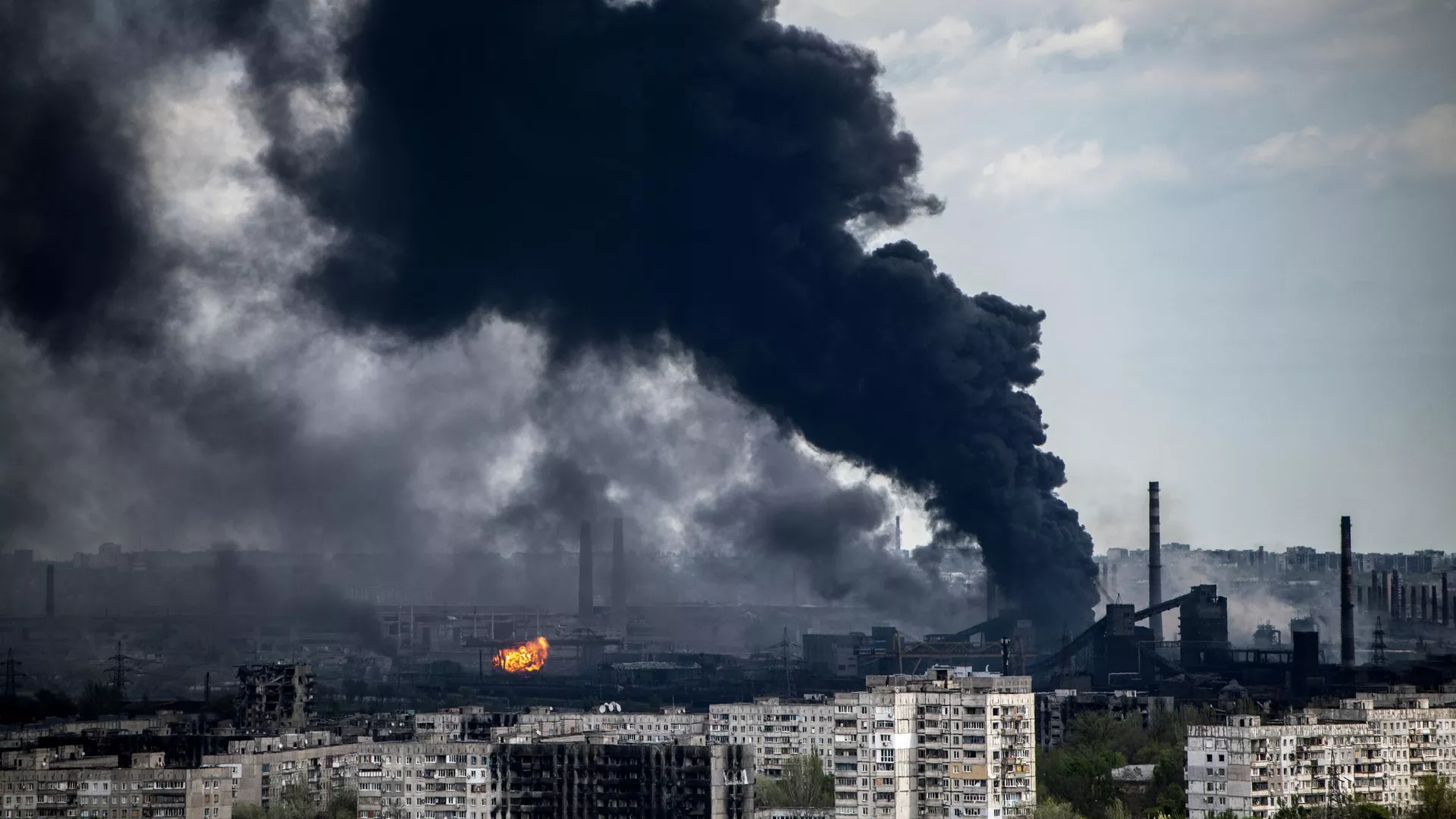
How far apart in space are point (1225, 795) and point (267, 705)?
3135 centimetres

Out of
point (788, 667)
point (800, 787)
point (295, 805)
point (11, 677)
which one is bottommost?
point (295, 805)

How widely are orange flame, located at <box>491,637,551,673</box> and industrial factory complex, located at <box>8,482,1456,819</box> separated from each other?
0.15 metres

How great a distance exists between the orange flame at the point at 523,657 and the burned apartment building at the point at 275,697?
2653 cm

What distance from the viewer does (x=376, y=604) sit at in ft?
346

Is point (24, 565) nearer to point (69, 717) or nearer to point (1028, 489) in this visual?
point (69, 717)

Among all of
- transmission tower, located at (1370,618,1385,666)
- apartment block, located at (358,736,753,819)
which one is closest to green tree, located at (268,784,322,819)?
apartment block, located at (358,736,753,819)

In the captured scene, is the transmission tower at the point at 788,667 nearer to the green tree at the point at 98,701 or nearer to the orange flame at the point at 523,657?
the orange flame at the point at 523,657

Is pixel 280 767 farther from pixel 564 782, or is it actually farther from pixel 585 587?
pixel 585 587

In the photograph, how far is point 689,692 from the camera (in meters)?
84.4

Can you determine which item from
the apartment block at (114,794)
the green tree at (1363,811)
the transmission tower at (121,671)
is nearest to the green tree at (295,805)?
the apartment block at (114,794)

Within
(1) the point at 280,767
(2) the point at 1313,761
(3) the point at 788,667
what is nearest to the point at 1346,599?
(3) the point at 788,667

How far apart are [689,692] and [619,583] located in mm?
23387

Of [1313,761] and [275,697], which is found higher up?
[275,697]

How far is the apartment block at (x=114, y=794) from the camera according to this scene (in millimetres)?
50875
